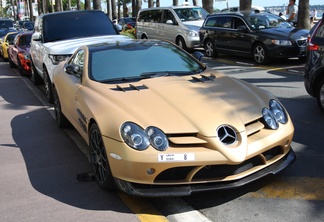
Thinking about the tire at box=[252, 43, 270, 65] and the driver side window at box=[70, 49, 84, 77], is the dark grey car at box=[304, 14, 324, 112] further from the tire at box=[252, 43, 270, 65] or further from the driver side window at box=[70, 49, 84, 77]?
the tire at box=[252, 43, 270, 65]

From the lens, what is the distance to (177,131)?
3619 millimetres

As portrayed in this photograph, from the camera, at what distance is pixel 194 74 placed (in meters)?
5.14

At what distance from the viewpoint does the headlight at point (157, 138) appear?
11.7ft

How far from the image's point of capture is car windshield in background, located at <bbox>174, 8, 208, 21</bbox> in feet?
56.6

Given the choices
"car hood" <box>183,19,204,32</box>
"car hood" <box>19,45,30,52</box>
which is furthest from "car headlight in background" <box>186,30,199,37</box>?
"car hood" <box>19,45,30,52</box>

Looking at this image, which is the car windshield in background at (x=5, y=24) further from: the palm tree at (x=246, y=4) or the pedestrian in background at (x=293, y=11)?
the pedestrian in background at (x=293, y=11)

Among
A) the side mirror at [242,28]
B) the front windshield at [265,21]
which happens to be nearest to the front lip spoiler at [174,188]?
the side mirror at [242,28]

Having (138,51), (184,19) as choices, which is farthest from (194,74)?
(184,19)

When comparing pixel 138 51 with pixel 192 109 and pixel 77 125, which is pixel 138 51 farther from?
pixel 192 109

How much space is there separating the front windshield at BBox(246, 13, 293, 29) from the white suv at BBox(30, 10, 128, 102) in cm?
535

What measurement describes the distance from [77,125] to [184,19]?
41.9 ft

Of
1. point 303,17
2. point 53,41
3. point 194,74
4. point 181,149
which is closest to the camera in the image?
point 181,149

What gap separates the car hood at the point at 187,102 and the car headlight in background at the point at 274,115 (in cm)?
7

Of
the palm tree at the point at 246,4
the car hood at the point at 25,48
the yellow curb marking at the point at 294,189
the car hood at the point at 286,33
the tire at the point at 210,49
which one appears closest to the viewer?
the yellow curb marking at the point at 294,189
